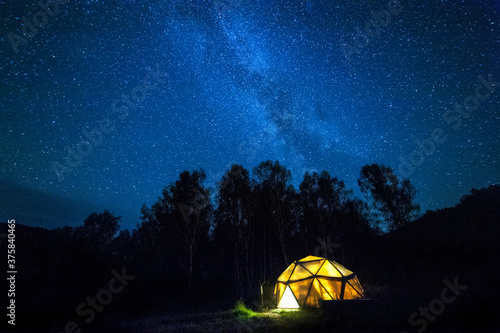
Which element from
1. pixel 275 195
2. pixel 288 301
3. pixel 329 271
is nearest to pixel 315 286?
pixel 329 271

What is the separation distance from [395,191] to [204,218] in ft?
90.1

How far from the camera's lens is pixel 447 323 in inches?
303

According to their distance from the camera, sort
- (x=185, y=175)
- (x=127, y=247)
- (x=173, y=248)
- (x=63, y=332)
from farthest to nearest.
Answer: (x=127, y=247) → (x=173, y=248) → (x=185, y=175) → (x=63, y=332)

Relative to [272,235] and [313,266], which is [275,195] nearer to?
[272,235]

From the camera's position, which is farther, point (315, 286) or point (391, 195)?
point (391, 195)

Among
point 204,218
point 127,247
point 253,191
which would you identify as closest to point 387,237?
point 253,191

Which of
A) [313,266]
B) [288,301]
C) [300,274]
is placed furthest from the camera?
[313,266]

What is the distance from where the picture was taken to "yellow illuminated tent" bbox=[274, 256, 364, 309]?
43.7ft

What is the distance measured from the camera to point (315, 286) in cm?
1359

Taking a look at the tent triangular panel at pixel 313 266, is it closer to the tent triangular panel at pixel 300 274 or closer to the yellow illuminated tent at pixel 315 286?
the yellow illuminated tent at pixel 315 286

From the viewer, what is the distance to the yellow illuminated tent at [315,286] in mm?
13328

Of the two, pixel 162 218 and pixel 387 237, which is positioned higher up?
pixel 162 218

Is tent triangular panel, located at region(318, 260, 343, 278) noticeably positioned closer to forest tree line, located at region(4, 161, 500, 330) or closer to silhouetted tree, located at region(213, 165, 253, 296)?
forest tree line, located at region(4, 161, 500, 330)

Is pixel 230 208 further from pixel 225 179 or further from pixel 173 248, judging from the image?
pixel 173 248
